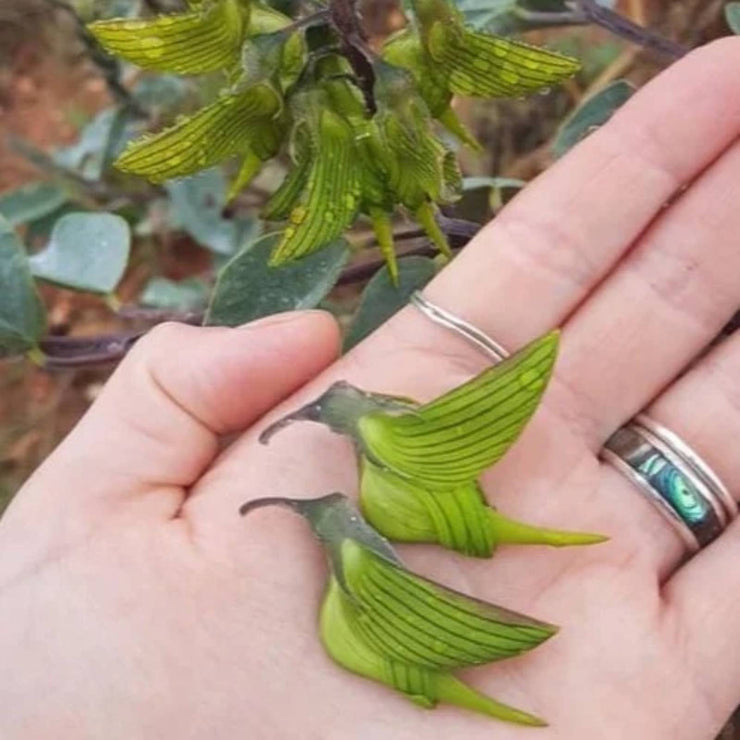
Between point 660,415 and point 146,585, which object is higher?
point 660,415

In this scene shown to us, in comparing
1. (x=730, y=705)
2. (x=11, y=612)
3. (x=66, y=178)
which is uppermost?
(x=730, y=705)

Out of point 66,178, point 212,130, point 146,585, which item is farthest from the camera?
point 66,178

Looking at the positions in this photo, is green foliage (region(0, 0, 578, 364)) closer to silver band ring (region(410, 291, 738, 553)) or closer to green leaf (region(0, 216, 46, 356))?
silver band ring (region(410, 291, 738, 553))

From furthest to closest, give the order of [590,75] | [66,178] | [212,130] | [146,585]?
[590,75] → [66,178] → [146,585] → [212,130]

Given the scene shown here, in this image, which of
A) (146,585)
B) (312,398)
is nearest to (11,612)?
(146,585)

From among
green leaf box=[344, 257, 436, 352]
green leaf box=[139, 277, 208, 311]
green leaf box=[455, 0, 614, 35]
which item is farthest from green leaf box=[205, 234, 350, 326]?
green leaf box=[139, 277, 208, 311]

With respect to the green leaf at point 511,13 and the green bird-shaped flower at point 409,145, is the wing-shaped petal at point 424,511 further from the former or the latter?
the green leaf at point 511,13

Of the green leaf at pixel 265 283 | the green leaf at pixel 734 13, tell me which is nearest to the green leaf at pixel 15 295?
the green leaf at pixel 265 283

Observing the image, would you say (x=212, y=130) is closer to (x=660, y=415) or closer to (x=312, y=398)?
(x=312, y=398)
